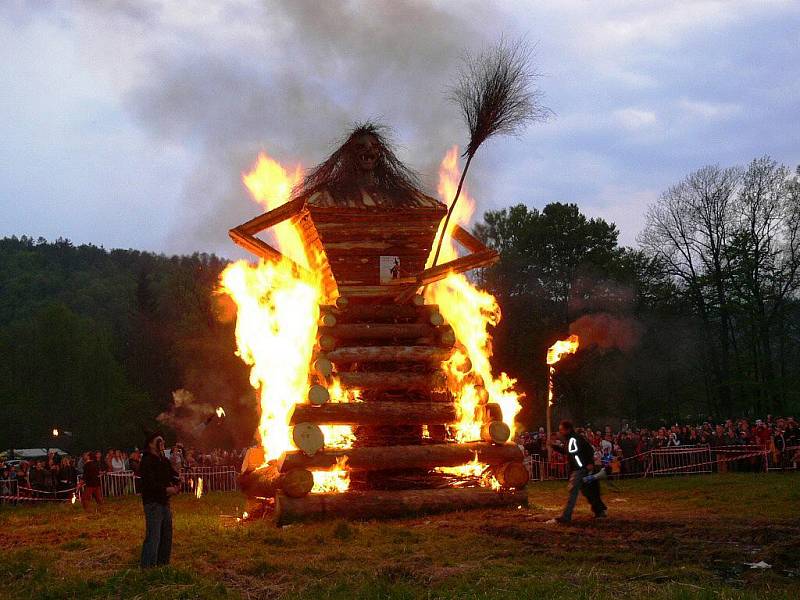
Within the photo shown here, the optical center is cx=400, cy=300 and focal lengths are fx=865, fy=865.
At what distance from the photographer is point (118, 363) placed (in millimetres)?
68812

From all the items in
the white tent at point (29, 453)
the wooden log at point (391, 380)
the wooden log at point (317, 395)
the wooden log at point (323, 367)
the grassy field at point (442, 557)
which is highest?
the wooden log at point (323, 367)

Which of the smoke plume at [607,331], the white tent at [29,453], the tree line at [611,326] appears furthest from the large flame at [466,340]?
the white tent at [29,453]

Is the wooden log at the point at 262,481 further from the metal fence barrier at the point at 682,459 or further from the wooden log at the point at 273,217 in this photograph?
the metal fence barrier at the point at 682,459

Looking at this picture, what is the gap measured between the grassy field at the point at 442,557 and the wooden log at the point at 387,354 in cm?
313

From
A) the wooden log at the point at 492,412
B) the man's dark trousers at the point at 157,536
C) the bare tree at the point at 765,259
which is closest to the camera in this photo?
the man's dark trousers at the point at 157,536

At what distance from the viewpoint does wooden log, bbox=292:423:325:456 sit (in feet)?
49.2

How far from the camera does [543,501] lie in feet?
62.8

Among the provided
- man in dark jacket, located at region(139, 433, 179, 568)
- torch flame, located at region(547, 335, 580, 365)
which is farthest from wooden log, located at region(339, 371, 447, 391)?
man in dark jacket, located at region(139, 433, 179, 568)

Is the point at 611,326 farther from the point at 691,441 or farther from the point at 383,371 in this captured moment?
the point at 383,371

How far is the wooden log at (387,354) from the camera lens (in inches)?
644

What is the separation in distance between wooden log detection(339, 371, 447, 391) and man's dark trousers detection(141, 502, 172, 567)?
18.7ft

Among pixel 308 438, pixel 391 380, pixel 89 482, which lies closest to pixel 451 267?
pixel 391 380

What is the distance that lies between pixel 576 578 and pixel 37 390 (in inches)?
2437

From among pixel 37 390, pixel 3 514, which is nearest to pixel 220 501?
pixel 3 514
